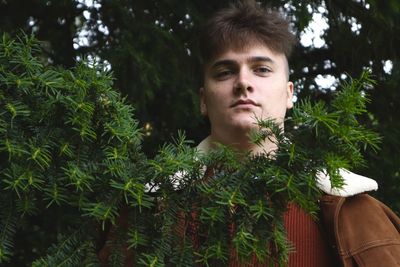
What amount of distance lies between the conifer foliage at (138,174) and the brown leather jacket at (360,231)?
0.39 meters

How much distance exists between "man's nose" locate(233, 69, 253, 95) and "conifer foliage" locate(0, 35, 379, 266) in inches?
20.9

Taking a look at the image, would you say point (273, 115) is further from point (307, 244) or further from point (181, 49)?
point (181, 49)

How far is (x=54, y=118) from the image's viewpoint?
64.8 inches

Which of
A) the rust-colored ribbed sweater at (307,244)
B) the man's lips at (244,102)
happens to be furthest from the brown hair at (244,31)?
the rust-colored ribbed sweater at (307,244)

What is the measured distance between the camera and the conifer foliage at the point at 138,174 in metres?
1.47

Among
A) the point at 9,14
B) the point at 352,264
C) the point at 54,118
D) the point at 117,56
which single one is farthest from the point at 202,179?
the point at 9,14

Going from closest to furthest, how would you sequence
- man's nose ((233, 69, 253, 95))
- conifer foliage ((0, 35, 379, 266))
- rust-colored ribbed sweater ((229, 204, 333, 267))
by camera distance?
conifer foliage ((0, 35, 379, 266)) < rust-colored ribbed sweater ((229, 204, 333, 267)) < man's nose ((233, 69, 253, 95))

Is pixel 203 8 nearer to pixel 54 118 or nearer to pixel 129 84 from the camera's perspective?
pixel 129 84

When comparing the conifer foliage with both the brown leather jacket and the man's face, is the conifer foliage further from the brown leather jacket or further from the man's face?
the man's face

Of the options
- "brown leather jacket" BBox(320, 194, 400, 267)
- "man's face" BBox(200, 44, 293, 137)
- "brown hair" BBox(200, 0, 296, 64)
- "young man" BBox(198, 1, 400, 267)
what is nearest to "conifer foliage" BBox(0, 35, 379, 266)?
"young man" BBox(198, 1, 400, 267)

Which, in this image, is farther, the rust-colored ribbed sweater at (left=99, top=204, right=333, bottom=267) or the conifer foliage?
the rust-colored ribbed sweater at (left=99, top=204, right=333, bottom=267)

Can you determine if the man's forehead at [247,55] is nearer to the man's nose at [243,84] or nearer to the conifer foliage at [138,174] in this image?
the man's nose at [243,84]

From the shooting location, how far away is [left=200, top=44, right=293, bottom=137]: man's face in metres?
2.11


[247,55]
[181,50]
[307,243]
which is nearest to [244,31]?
[247,55]
